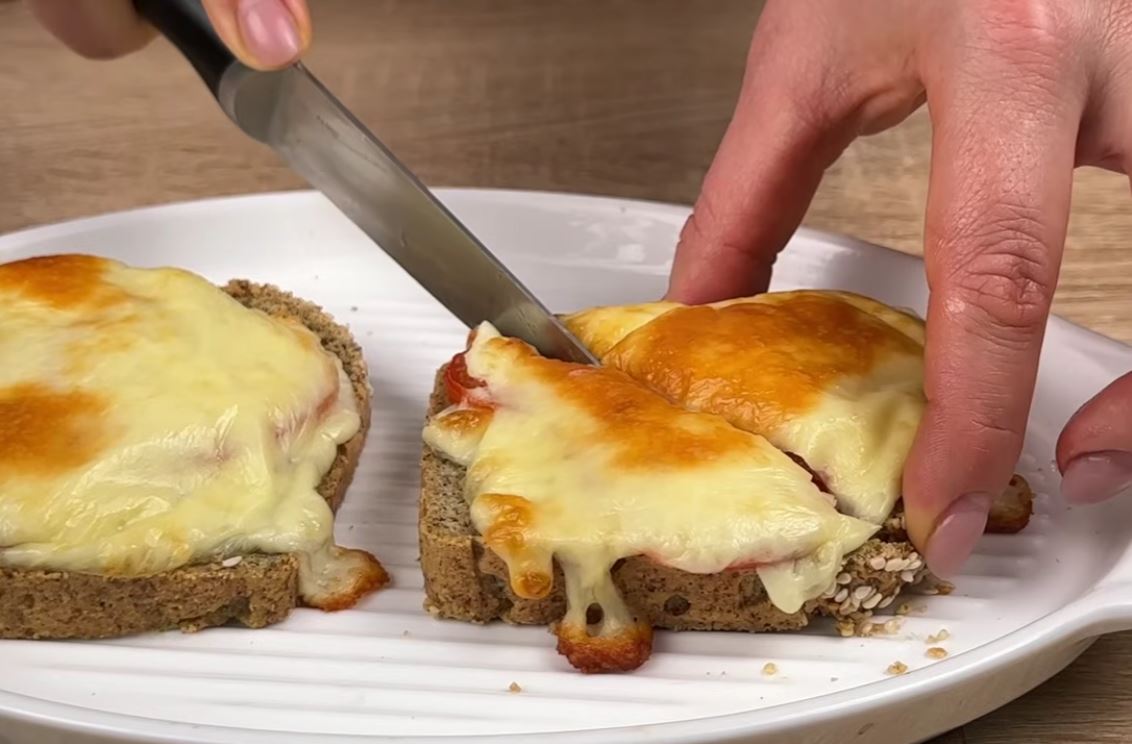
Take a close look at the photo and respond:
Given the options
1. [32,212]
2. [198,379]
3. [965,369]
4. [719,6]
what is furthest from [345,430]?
[719,6]

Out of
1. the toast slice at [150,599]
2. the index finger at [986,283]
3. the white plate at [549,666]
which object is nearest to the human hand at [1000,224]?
the index finger at [986,283]

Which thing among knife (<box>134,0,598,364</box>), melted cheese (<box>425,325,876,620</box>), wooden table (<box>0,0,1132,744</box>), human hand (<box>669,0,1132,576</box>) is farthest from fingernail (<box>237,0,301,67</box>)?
wooden table (<box>0,0,1132,744</box>)

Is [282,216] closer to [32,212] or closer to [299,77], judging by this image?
[299,77]

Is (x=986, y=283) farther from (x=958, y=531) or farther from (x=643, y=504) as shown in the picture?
(x=643, y=504)

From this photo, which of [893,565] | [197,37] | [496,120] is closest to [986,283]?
[893,565]

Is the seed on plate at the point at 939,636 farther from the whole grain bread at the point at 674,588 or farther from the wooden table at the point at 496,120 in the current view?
the wooden table at the point at 496,120
